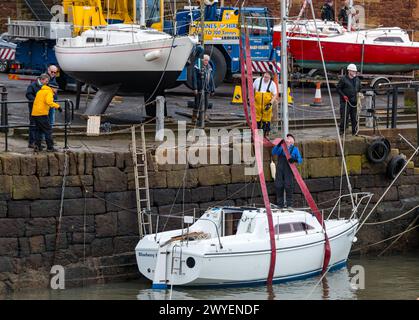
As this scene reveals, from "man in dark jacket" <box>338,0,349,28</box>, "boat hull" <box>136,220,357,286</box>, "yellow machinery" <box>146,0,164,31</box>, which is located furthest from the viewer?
"man in dark jacket" <box>338,0,349,28</box>

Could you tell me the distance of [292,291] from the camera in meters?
20.1

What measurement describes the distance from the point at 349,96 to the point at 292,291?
5.13 meters

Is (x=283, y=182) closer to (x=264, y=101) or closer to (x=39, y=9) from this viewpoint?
(x=264, y=101)

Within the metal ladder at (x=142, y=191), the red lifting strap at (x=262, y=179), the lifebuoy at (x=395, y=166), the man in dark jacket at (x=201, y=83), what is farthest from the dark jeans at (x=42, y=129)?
the lifebuoy at (x=395, y=166)

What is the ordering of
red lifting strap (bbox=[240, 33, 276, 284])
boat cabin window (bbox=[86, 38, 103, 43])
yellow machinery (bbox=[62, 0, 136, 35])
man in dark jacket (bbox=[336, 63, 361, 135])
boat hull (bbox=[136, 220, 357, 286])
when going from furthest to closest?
1. yellow machinery (bbox=[62, 0, 136, 35])
2. boat cabin window (bbox=[86, 38, 103, 43])
3. man in dark jacket (bbox=[336, 63, 361, 135])
4. red lifting strap (bbox=[240, 33, 276, 284])
5. boat hull (bbox=[136, 220, 357, 286])

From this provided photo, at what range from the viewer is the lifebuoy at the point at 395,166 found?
23.8 metres

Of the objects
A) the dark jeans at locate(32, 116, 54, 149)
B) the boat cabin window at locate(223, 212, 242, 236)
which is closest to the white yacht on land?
the dark jeans at locate(32, 116, 54, 149)

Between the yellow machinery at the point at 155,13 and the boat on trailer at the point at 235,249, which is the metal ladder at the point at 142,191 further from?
the yellow machinery at the point at 155,13

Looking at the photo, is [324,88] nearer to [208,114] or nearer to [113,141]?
[208,114]

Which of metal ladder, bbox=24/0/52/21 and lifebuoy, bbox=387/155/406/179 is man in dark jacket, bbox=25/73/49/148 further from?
metal ladder, bbox=24/0/52/21

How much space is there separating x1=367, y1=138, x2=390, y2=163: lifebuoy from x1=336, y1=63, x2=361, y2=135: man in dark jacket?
0.58 metres

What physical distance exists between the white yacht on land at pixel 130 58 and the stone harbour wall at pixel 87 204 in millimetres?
3071

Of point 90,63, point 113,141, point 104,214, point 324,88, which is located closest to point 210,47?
point 324,88

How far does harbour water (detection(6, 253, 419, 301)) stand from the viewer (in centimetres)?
1941
